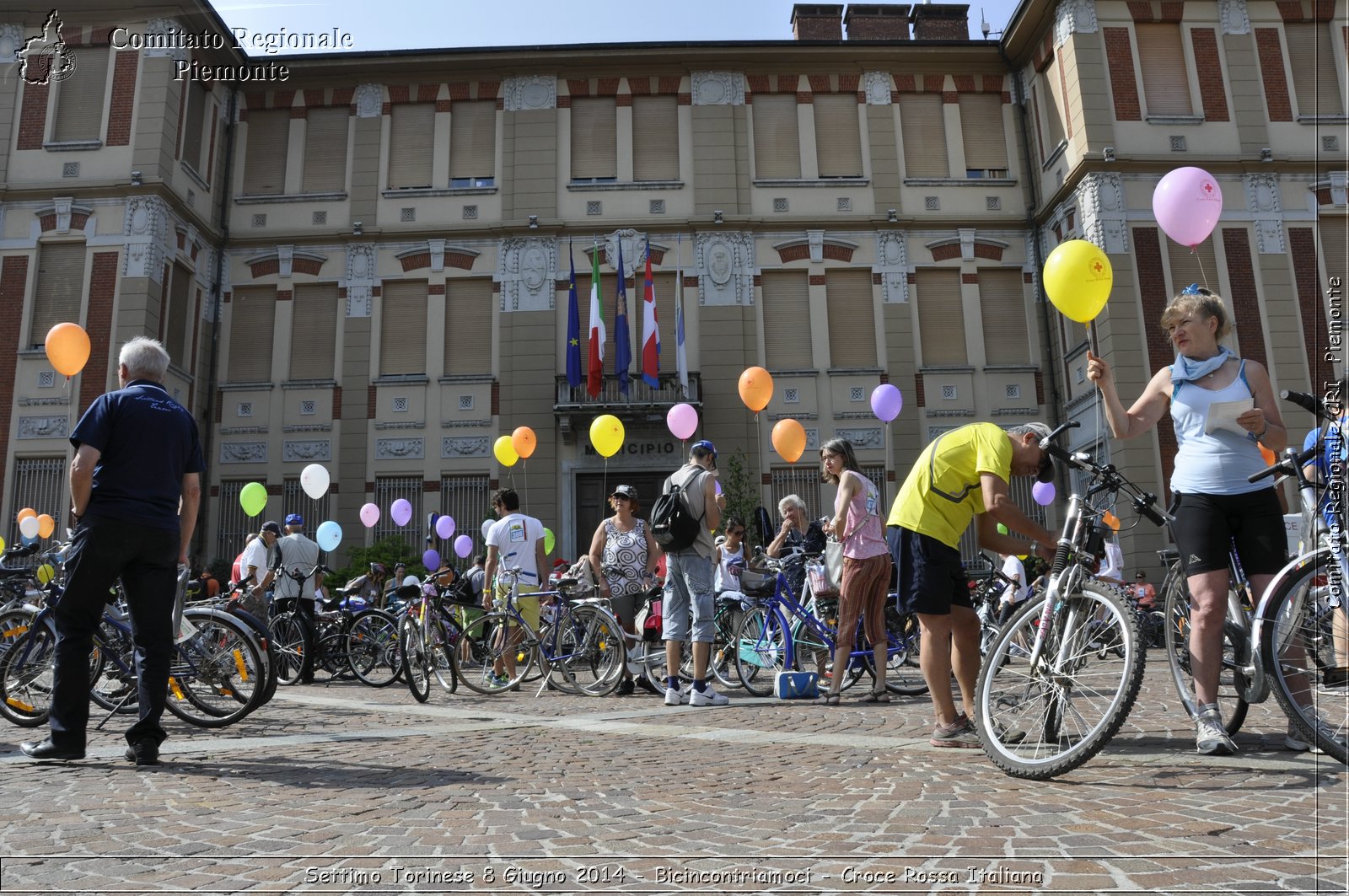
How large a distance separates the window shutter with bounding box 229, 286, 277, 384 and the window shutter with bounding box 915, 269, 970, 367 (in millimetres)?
14673

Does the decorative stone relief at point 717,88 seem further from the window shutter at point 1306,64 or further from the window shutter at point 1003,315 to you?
the window shutter at point 1306,64

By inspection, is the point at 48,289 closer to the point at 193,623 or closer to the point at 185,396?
the point at 185,396

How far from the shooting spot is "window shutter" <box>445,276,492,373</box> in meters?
21.8

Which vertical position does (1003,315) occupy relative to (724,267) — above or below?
below

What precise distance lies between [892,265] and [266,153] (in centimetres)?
1483

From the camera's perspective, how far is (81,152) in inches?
814

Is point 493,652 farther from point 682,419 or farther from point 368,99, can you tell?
point 368,99

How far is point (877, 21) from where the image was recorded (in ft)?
81.0

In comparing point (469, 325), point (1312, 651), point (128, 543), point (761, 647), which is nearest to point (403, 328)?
point (469, 325)

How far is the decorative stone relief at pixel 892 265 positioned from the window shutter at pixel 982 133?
8.75 feet

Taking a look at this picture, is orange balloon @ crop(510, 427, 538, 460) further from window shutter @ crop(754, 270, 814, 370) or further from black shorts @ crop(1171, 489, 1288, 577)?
black shorts @ crop(1171, 489, 1288, 577)

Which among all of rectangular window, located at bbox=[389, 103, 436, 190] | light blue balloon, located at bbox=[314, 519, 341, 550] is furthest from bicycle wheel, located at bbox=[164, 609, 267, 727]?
rectangular window, located at bbox=[389, 103, 436, 190]

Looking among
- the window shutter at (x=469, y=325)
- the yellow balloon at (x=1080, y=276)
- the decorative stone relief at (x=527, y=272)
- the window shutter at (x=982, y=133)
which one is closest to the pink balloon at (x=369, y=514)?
the window shutter at (x=469, y=325)

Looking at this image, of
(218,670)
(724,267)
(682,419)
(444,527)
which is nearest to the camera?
(218,670)
